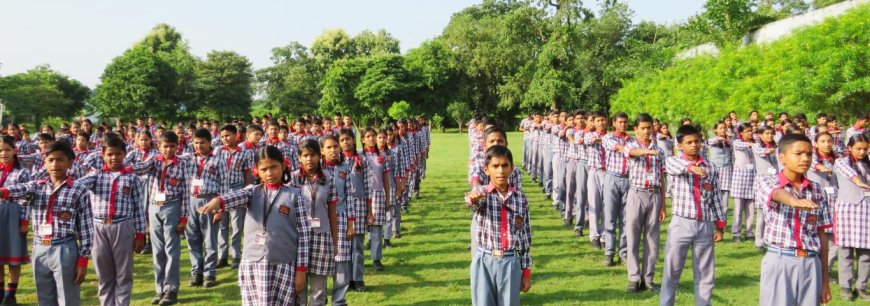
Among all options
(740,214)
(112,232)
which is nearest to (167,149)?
(112,232)

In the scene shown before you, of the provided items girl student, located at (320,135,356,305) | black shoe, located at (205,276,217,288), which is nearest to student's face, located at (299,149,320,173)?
girl student, located at (320,135,356,305)

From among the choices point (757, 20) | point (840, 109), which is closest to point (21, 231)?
point (840, 109)

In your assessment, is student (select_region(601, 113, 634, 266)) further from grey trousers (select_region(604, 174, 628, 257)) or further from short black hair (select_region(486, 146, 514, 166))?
short black hair (select_region(486, 146, 514, 166))

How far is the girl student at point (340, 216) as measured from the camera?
5539mm

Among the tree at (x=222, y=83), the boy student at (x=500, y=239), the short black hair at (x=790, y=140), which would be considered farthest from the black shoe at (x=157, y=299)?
the tree at (x=222, y=83)

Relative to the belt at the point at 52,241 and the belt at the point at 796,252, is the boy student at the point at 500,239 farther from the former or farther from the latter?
the belt at the point at 52,241

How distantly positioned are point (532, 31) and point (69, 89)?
153 feet

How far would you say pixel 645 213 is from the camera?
623 cm

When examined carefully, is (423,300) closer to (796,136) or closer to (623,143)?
(623,143)

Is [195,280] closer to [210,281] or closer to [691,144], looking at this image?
[210,281]

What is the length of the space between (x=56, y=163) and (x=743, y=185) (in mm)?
8229

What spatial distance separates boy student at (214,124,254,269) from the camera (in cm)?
733

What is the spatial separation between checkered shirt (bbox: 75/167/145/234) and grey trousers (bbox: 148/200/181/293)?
2.74 feet

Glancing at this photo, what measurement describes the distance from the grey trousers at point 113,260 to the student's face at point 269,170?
1.79 m
